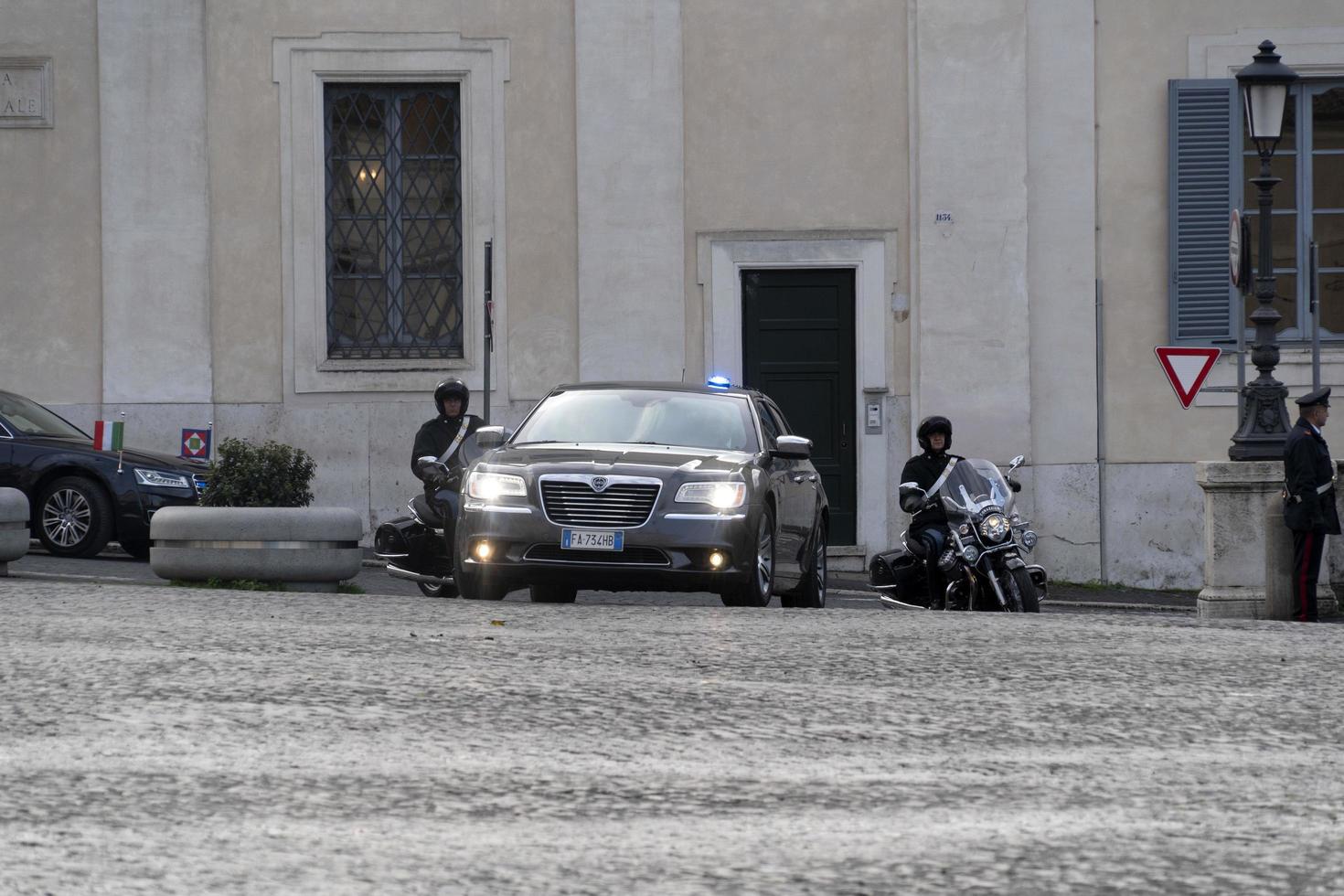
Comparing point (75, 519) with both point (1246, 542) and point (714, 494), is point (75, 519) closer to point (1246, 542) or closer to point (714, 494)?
point (714, 494)

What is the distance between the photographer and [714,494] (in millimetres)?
11680

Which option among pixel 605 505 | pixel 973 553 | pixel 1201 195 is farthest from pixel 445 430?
pixel 1201 195

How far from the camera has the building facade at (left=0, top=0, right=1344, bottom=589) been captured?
1972cm

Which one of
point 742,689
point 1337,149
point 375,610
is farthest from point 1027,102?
point 742,689

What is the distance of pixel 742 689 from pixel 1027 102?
1343cm

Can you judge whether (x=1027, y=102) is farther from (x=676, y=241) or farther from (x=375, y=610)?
(x=375, y=610)

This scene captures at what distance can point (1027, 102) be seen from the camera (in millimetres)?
19719

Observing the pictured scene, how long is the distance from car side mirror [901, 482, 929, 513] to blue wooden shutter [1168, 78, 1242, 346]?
7.80 metres

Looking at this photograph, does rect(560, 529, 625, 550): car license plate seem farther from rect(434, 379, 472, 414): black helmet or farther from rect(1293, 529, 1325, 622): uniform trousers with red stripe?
rect(1293, 529, 1325, 622): uniform trousers with red stripe

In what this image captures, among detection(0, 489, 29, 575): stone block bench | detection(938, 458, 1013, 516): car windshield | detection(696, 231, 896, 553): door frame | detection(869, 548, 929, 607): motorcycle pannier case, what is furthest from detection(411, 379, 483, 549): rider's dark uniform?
detection(696, 231, 896, 553): door frame

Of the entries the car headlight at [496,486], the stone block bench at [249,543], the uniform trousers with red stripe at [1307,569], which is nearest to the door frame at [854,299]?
the uniform trousers with red stripe at [1307,569]

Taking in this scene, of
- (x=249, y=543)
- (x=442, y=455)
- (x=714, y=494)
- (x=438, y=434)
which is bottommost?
(x=249, y=543)

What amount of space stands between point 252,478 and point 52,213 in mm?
7249

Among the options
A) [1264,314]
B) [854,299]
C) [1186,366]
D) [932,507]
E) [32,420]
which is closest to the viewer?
[932,507]
